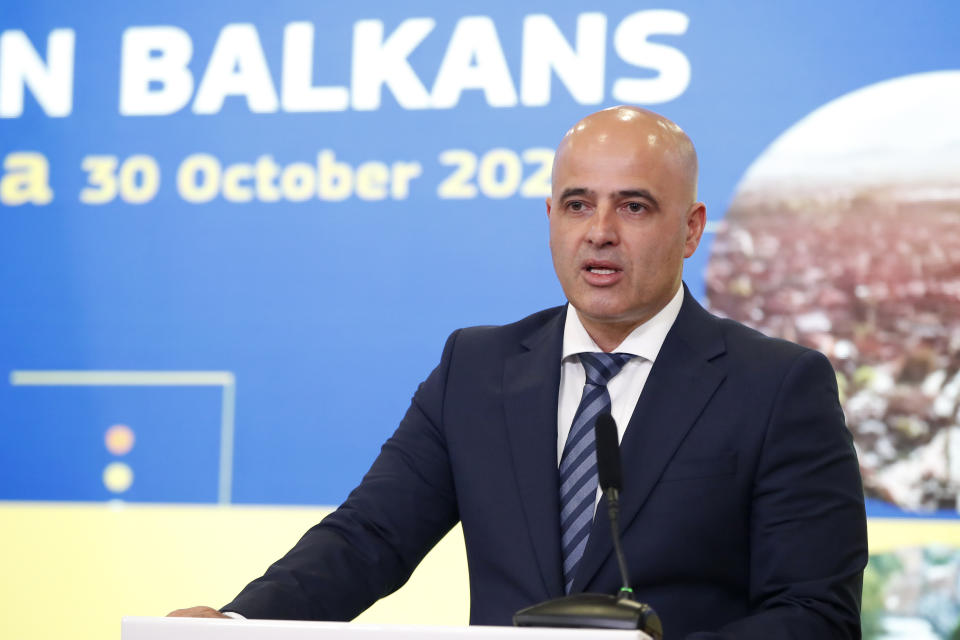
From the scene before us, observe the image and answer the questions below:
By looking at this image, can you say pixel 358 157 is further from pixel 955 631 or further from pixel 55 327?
pixel 955 631

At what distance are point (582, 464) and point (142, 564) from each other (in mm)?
2104

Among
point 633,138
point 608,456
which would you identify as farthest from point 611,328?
point 608,456

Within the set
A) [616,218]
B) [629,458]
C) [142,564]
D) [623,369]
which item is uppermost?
[616,218]

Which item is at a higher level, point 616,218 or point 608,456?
point 616,218

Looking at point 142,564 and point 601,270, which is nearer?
point 601,270

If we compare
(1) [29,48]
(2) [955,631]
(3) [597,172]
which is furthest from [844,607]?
(1) [29,48]

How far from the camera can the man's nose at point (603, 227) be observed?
251 centimetres

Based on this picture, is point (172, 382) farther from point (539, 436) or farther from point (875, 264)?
point (875, 264)

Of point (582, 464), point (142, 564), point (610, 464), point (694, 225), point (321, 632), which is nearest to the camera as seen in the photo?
point (321, 632)

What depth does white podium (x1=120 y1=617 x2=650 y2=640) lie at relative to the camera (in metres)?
1.53

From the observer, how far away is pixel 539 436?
2521 mm

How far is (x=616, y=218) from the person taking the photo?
2537 mm

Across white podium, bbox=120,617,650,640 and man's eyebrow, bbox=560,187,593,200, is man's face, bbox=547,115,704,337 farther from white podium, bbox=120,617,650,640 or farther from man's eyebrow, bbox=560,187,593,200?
white podium, bbox=120,617,650,640

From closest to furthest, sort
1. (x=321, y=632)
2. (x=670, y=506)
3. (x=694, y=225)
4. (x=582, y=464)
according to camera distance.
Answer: (x=321, y=632)
(x=670, y=506)
(x=582, y=464)
(x=694, y=225)
